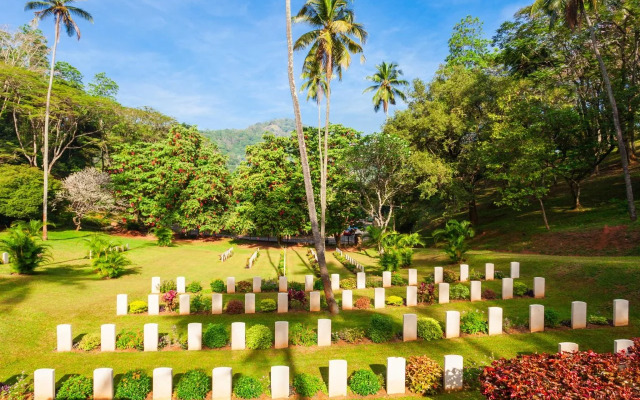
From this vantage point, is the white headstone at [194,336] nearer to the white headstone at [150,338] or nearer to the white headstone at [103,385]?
the white headstone at [150,338]

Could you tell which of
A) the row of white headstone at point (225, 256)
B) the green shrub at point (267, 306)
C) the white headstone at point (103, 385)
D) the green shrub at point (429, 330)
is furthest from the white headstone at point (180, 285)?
the green shrub at point (429, 330)

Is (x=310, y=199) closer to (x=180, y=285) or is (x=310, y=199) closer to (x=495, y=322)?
(x=495, y=322)

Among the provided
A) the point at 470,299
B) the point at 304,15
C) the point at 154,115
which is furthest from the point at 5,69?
the point at 470,299

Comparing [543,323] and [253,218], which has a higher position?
[253,218]

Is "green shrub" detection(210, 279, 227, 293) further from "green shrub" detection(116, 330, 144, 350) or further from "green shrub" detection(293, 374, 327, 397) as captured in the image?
"green shrub" detection(293, 374, 327, 397)

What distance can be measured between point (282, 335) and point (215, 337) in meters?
2.15

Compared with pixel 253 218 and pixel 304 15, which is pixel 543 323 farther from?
pixel 253 218

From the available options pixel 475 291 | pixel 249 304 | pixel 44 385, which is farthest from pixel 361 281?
pixel 44 385

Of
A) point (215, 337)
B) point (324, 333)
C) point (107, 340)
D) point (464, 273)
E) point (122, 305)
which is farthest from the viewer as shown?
point (464, 273)

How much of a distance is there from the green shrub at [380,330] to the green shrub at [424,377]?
2.80 m

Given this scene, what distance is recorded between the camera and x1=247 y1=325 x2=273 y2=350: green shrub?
1104cm

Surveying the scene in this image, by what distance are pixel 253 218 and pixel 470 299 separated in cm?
2572

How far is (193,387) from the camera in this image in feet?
26.6

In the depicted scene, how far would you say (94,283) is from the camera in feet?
61.8
